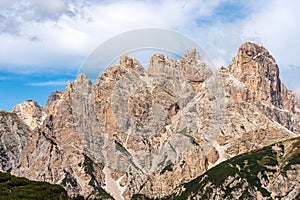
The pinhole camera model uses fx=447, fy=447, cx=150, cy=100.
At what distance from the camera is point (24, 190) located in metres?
142

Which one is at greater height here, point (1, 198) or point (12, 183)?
point (12, 183)

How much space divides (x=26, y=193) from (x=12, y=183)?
20001mm

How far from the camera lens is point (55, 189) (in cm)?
15538

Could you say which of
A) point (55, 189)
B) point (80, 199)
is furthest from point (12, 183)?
point (80, 199)

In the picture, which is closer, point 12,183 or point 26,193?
point 26,193

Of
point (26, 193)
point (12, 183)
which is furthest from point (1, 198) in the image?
point (12, 183)

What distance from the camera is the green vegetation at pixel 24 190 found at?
13264 centimetres

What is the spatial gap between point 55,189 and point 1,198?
32234mm

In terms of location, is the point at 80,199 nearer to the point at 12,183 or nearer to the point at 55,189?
the point at 55,189

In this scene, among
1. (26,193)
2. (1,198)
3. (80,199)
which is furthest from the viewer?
(80,199)

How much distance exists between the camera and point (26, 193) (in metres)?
138

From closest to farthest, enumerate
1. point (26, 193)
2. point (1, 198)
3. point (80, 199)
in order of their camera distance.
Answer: point (1, 198), point (26, 193), point (80, 199)

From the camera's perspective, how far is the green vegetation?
435ft

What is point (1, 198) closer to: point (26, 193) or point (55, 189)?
point (26, 193)
